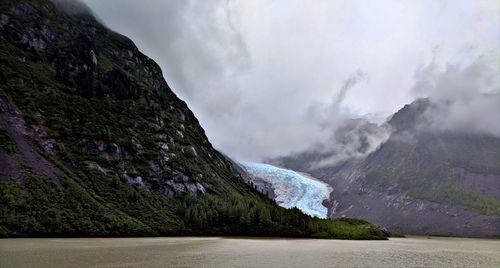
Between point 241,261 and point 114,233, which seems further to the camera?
point 114,233

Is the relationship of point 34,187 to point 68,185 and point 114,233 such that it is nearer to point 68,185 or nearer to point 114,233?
point 68,185

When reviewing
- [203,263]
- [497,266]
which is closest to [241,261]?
[203,263]

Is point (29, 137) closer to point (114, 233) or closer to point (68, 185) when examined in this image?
point (68, 185)

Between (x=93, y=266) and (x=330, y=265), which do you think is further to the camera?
(x=330, y=265)

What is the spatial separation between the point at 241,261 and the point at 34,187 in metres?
106

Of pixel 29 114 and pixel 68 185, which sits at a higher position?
pixel 29 114

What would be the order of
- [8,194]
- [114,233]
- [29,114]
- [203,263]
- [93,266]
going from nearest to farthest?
[93,266]
[203,263]
[8,194]
[114,233]
[29,114]

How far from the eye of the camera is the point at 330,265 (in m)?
67.8

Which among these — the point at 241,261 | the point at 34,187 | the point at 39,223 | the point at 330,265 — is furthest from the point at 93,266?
the point at 34,187

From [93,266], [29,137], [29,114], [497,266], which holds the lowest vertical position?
[93,266]

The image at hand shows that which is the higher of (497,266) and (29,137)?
(29,137)

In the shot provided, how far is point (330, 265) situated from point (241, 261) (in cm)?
1374

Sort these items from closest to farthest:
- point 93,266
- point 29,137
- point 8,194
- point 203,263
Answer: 1. point 93,266
2. point 203,263
3. point 8,194
4. point 29,137

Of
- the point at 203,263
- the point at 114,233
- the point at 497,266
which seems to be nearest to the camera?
the point at 203,263
